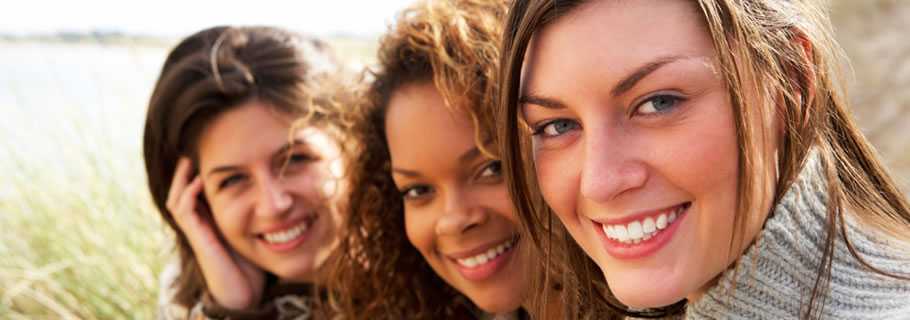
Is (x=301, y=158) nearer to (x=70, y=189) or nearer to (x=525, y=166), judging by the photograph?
(x=525, y=166)

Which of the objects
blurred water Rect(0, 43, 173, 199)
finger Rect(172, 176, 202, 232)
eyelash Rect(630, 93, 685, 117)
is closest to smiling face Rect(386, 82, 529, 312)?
eyelash Rect(630, 93, 685, 117)

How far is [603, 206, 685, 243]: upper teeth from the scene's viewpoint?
1.90 metres

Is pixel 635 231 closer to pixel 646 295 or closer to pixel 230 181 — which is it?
pixel 646 295

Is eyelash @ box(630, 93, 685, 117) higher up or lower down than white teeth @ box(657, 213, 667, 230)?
higher up

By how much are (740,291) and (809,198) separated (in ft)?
0.76

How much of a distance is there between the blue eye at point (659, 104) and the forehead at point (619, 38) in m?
0.08

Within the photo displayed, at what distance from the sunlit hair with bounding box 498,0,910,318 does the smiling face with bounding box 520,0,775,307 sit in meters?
0.03

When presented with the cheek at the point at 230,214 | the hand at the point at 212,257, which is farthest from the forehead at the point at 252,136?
the hand at the point at 212,257

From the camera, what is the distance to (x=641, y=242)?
6.37 feet

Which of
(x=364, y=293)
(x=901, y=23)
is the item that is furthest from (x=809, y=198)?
(x=901, y=23)

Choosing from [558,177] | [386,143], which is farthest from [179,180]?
[558,177]

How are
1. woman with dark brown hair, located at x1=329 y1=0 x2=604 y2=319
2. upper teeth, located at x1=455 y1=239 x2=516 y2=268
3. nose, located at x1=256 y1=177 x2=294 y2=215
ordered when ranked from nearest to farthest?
woman with dark brown hair, located at x1=329 y1=0 x2=604 y2=319 → upper teeth, located at x1=455 y1=239 x2=516 y2=268 → nose, located at x1=256 y1=177 x2=294 y2=215

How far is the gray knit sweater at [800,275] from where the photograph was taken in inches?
74.8

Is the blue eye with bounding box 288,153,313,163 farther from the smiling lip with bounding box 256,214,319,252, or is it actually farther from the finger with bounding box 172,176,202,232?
the finger with bounding box 172,176,202,232
